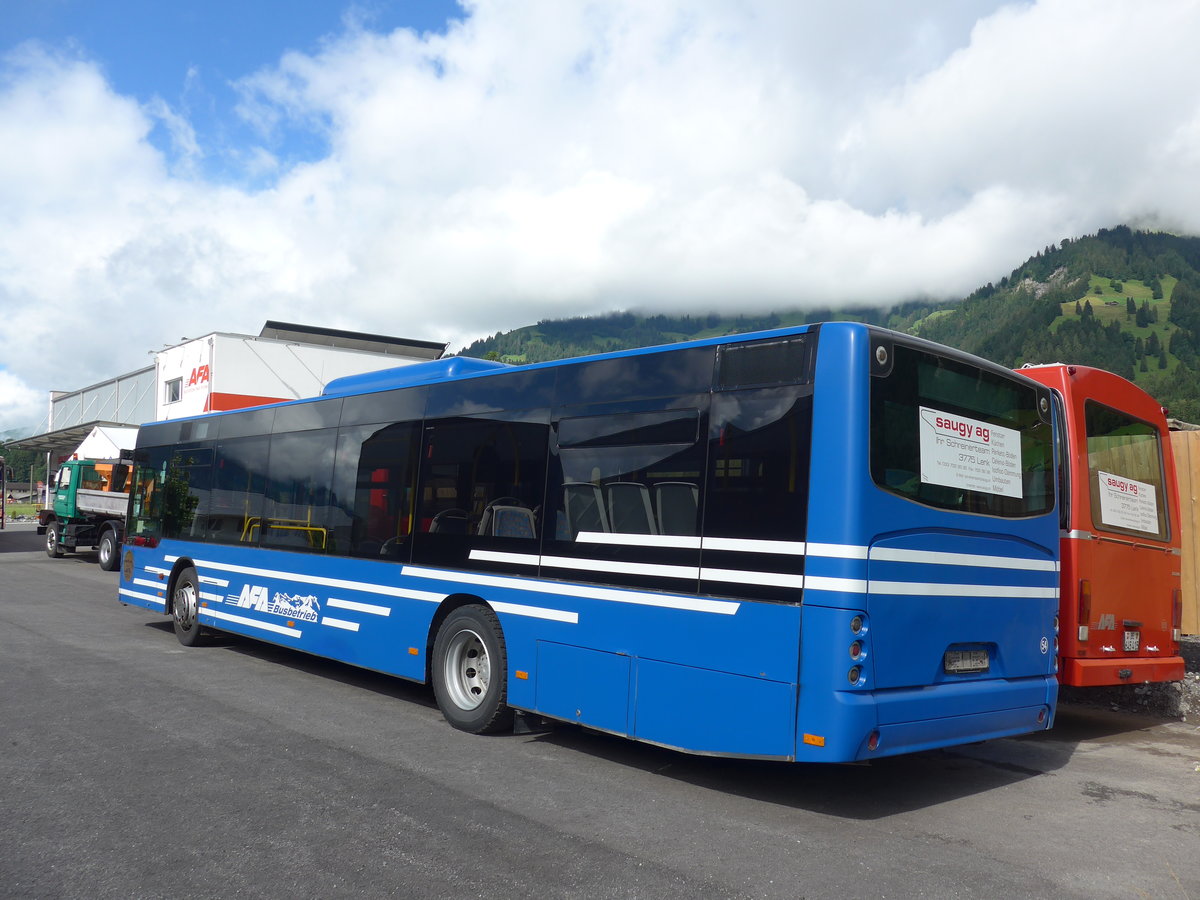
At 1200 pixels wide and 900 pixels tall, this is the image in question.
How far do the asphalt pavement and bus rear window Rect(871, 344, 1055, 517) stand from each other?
5.81 ft

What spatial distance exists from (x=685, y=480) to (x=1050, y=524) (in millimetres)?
2740

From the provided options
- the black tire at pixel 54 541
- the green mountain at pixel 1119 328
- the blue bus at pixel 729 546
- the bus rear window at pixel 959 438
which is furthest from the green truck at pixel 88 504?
the green mountain at pixel 1119 328

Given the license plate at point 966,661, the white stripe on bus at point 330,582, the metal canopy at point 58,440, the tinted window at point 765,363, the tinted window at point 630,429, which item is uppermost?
the metal canopy at point 58,440

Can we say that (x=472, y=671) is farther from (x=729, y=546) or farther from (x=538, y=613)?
(x=729, y=546)

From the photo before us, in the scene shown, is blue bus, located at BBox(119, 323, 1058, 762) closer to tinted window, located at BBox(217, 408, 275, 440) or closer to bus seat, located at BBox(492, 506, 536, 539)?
bus seat, located at BBox(492, 506, 536, 539)

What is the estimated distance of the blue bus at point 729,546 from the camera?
5.14 m

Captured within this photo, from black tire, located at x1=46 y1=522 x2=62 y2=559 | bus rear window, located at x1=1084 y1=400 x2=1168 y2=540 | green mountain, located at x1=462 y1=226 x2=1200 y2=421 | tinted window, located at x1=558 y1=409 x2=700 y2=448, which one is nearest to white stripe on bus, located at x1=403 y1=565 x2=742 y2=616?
tinted window, located at x1=558 y1=409 x2=700 y2=448

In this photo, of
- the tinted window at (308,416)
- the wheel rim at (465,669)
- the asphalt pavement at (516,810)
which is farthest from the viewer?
the tinted window at (308,416)

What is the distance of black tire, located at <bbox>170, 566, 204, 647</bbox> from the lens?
11258 millimetres

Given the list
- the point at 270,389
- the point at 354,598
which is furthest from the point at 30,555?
the point at 354,598

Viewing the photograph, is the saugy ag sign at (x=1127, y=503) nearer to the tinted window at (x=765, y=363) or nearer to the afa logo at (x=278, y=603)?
the tinted window at (x=765, y=363)

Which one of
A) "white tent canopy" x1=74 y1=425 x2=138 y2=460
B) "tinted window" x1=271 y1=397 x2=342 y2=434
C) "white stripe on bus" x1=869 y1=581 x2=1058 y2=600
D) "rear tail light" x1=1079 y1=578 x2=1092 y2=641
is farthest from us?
"white tent canopy" x1=74 y1=425 x2=138 y2=460

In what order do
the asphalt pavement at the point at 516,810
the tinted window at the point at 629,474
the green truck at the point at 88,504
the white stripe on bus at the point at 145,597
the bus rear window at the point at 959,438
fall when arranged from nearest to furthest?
the asphalt pavement at the point at 516,810 → the bus rear window at the point at 959,438 → the tinted window at the point at 629,474 → the white stripe on bus at the point at 145,597 → the green truck at the point at 88,504

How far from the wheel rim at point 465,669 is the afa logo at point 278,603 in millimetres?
2216
